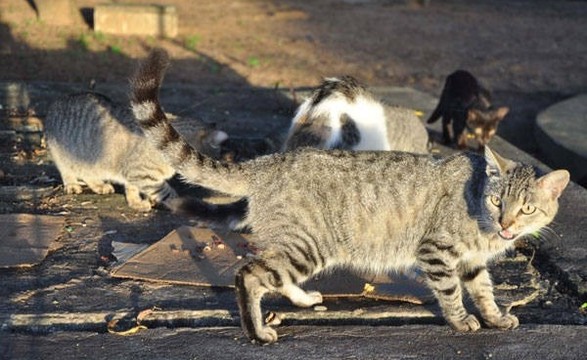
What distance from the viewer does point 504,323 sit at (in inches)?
179

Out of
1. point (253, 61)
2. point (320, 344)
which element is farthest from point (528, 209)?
point (253, 61)

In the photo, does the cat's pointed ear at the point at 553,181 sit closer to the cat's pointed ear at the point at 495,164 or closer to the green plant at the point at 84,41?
the cat's pointed ear at the point at 495,164

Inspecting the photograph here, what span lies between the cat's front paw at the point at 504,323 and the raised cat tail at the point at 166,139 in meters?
1.58

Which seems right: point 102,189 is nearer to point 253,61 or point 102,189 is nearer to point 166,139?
point 166,139

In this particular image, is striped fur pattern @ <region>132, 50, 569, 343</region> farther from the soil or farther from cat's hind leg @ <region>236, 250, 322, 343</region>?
the soil

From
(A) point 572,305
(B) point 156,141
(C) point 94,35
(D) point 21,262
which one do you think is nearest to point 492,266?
(A) point 572,305

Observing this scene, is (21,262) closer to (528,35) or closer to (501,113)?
(501,113)

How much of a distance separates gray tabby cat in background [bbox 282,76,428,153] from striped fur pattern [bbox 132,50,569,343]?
4.96ft

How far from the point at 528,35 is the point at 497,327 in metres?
12.3

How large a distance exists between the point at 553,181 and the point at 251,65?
27.4 ft

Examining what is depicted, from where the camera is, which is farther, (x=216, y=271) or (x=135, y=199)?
(x=135, y=199)

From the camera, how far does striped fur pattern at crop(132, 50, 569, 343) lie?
438cm

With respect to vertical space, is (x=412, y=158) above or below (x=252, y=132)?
above

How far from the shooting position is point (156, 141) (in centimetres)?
446
